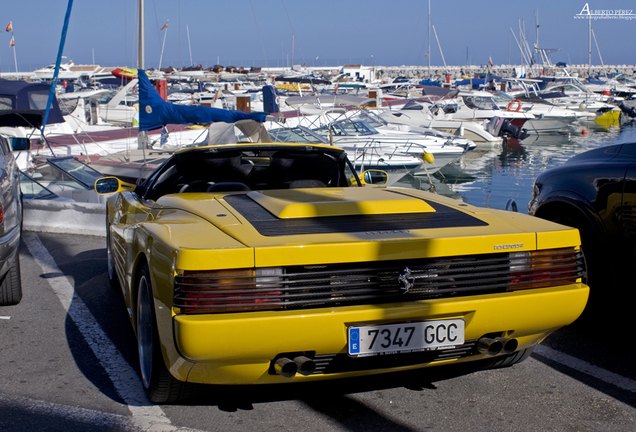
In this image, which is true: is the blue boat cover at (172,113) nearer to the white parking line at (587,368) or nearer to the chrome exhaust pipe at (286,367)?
the white parking line at (587,368)

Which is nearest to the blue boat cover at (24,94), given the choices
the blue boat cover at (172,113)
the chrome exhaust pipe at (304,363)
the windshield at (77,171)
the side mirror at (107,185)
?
the blue boat cover at (172,113)

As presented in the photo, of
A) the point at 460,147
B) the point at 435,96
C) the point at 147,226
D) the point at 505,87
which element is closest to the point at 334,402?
the point at 147,226

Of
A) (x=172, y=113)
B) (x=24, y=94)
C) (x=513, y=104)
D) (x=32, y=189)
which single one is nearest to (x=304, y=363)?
(x=32, y=189)

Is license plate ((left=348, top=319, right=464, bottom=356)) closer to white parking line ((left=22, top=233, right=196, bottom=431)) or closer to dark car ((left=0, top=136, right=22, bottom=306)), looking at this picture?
white parking line ((left=22, top=233, right=196, bottom=431))

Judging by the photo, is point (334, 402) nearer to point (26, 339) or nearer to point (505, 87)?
point (26, 339)

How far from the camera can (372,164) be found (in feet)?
57.1

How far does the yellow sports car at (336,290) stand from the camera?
265 centimetres

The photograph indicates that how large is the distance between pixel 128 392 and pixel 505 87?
170 feet

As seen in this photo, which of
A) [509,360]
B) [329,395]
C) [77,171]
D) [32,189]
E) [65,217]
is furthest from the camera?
[77,171]

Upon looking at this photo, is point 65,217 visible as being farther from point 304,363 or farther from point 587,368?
point 587,368

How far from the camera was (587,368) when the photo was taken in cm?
383

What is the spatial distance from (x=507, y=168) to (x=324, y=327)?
2144 cm

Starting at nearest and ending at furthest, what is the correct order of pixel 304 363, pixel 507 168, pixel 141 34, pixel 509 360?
pixel 304 363
pixel 509 360
pixel 141 34
pixel 507 168

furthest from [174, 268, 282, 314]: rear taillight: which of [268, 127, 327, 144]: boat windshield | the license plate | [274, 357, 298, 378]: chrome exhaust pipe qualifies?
[268, 127, 327, 144]: boat windshield
